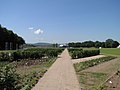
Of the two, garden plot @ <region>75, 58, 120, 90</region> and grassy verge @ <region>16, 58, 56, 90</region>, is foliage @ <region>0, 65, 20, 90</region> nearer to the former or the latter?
grassy verge @ <region>16, 58, 56, 90</region>

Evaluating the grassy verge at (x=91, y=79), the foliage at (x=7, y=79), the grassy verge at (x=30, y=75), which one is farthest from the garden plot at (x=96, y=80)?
the foliage at (x=7, y=79)

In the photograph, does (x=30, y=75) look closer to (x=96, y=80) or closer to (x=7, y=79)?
(x=96, y=80)

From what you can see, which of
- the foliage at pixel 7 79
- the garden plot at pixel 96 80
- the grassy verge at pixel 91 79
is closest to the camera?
the foliage at pixel 7 79

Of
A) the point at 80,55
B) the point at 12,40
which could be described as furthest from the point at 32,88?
the point at 12,40

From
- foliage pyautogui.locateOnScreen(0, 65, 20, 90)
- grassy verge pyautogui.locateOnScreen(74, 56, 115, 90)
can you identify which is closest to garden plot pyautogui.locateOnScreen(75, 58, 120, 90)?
grassy verge pyautogui.locateOnScreen(74, 56, 115, 90)

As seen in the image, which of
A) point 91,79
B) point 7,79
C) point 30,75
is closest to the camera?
point 7,79

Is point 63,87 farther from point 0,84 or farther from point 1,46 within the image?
point 1,46

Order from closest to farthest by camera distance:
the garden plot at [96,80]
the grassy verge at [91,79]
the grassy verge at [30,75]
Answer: the garden plot at [96,80]
the grassy verge at [30,75]
the grassy verge at [91,79]

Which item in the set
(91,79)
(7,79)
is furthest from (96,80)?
(7,79)

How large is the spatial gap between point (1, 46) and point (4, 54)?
41790 millimetres

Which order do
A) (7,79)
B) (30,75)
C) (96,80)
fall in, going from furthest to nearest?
(30,75) → (96,80) → (7,79)

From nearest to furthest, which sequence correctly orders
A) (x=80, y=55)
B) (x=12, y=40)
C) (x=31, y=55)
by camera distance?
(x=31, y=55) → (x=80, y=55) → (x=12, y=40)

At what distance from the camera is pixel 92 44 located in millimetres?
136000

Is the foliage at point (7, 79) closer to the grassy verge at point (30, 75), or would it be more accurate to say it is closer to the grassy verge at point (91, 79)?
the grassy verge at point (30, 75)
